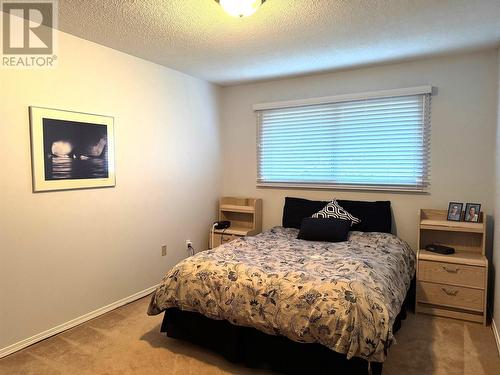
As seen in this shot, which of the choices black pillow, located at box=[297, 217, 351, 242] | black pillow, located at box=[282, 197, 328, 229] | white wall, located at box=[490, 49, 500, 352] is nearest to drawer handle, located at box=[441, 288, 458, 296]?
white wall, located at box=[490, 49, 500, 352]

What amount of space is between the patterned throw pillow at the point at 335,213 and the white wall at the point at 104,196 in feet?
5.09

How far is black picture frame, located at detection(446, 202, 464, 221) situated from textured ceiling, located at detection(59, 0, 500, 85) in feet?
4.79

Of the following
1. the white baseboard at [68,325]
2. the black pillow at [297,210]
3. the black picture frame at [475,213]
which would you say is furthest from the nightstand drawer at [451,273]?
the white baseboard at [68,325]

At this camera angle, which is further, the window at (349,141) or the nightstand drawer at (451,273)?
the window at (349,141)

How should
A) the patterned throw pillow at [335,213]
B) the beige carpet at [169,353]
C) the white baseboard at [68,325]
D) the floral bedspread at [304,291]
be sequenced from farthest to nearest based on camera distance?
1. the patterned throw pillow at [335,213]
2. the white baseboard at [68,325]
3. the beige carpet at [169,353]
4. the floral bedspread at [304,291]

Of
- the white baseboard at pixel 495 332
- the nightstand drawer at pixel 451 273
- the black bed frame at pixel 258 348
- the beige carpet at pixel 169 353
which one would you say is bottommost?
the beige carpet at pixel 169 353

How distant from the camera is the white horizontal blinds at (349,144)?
3584mm

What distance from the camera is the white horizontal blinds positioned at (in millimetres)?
3584

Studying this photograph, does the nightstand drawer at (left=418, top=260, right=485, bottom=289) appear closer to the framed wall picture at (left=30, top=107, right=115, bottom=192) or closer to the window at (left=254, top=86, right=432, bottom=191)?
the window at (left=254, top=86, right=432, bottom=191)

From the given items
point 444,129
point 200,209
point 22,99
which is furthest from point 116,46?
point 444,129

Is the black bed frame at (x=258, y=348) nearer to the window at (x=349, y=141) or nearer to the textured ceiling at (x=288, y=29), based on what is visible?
the window at (x=349, y=141)

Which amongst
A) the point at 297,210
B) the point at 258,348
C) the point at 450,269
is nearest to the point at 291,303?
the point at 258,348

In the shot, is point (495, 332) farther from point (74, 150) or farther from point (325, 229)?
point (74, 150)

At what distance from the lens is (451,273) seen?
10.0ft
